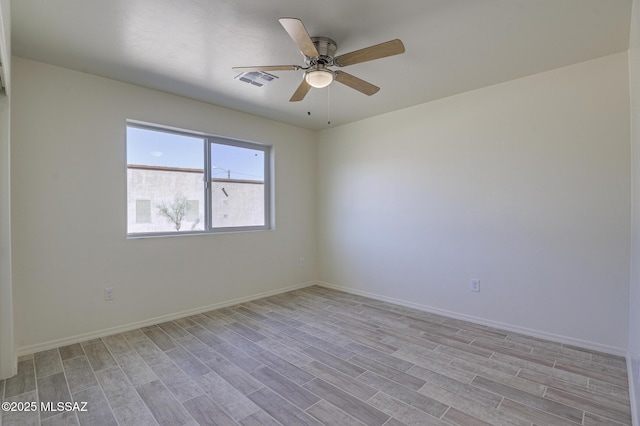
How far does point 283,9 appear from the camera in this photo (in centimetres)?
194

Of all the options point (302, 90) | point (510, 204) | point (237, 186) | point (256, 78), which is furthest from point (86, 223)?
point (510, 204)

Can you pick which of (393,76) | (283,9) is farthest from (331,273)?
(283,9)

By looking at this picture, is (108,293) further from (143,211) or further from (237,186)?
(237,186)

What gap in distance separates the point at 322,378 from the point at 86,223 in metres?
2.56

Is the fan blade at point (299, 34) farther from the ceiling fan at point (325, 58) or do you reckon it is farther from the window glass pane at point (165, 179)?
the window glass pane at point (165, 179)

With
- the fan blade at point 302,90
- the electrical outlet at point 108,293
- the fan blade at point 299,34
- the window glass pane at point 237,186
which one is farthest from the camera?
the window glass pane at point 237,186

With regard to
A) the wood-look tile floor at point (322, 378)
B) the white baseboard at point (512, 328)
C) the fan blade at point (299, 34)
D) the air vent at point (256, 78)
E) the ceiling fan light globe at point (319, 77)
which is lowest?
the wood-look tile floor at point (322, 378)

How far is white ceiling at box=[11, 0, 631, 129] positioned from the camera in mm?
1927

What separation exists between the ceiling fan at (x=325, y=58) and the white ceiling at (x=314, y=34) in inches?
5.2

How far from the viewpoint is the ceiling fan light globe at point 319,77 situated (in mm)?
2229

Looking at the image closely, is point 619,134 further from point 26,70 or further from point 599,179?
point 26,70

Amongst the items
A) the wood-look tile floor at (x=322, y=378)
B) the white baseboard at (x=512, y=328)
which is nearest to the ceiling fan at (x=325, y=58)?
the wood-look tile floor at (x=322, y=378)

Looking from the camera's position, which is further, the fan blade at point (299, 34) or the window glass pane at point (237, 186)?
the window glass pane at point (237, 186)

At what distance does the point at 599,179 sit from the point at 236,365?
11.2 ft
